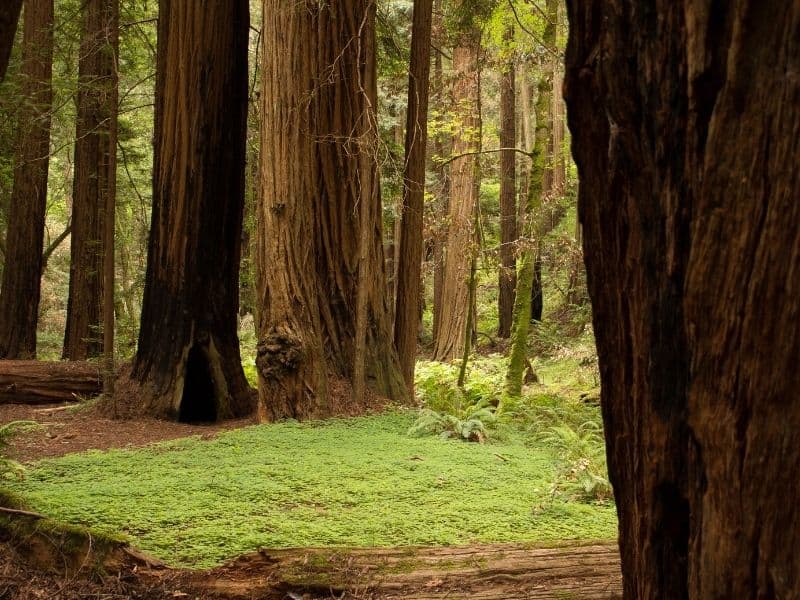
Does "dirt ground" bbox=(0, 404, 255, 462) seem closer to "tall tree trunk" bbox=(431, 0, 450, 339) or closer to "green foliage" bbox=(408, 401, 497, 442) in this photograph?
"green foliage" bbox=(408, 401, 497, 442)

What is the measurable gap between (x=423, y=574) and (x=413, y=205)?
19.9ft

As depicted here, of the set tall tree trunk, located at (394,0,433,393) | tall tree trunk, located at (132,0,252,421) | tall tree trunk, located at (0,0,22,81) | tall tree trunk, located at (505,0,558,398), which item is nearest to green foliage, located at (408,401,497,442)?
tall tree trunk, located at (394,0,433,393)

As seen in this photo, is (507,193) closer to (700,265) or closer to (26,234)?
(26,234)

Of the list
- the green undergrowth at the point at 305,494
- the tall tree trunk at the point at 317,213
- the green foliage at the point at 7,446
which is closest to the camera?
the green undergrowth at the point at 305,494

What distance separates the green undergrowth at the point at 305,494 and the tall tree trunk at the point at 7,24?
2.64m

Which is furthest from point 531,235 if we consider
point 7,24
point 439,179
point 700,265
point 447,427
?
point 700,265

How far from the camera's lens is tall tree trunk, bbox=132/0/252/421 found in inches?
341

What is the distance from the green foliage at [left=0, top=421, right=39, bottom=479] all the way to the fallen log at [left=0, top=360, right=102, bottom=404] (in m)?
2.00

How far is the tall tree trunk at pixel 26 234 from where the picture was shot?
43.3 ft

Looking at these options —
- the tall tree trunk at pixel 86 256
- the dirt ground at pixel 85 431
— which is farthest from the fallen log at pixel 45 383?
the tall tree trunk at pixel 86 256

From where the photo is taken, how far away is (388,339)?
856 centimetres

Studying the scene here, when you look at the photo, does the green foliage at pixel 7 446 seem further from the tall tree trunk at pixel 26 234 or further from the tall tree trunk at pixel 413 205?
the tall tree trunk at pixel 26 234

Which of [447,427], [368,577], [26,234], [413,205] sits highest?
[26,234]

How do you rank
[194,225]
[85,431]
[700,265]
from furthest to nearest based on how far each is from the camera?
[194,225] < [85,431] < [700,265]
